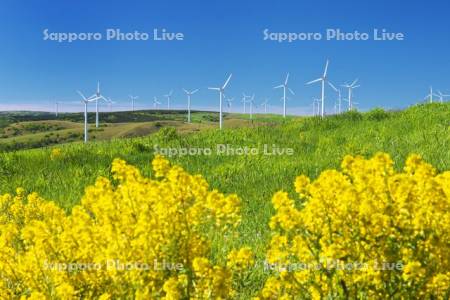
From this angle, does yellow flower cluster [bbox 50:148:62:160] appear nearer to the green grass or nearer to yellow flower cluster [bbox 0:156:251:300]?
the green grass

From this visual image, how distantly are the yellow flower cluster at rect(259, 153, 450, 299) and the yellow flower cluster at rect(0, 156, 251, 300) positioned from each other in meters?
0.57

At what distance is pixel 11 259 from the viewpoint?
5984 mm

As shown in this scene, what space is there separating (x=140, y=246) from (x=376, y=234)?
1837mm

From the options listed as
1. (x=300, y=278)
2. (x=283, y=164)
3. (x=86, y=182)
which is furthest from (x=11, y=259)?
(x=283, y=164)

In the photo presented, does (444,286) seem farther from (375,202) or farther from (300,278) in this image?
(300,278)

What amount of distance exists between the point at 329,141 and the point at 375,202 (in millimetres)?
11786

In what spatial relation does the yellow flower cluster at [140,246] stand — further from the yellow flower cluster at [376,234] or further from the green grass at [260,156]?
the green grass at [260,156]


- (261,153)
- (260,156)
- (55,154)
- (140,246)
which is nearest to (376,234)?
(140,246)

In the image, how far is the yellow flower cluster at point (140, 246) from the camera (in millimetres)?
4535

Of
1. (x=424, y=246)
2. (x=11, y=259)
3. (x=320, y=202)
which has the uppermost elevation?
(x=320, y=202)

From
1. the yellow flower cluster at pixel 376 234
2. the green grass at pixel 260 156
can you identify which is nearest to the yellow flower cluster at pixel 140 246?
the yellow flower cluster at pixel 376 234

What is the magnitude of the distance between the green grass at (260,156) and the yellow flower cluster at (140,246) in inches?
140

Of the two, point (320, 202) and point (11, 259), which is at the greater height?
point (320, 202)

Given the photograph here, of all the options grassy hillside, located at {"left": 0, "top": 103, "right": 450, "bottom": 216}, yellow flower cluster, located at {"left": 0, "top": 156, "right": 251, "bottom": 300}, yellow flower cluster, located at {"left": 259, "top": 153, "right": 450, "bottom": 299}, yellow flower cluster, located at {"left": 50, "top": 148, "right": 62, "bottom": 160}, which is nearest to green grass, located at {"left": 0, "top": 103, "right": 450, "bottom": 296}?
grassy hillside, located at {"left": 0, "top": 103, "right": 450, "bottom": 216}
